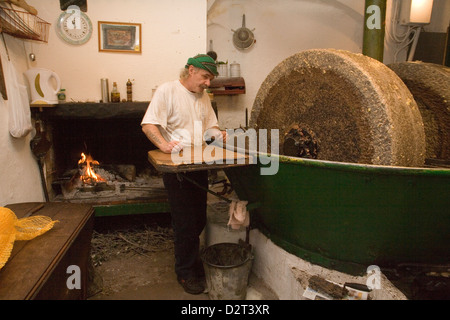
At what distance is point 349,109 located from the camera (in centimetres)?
224

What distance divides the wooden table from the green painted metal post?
4.51m

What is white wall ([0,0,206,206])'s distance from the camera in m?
3.57

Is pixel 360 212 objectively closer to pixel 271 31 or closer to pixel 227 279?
pixel 227 279

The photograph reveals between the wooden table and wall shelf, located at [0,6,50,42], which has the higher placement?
wall shelf, located at [0,6,50,42]

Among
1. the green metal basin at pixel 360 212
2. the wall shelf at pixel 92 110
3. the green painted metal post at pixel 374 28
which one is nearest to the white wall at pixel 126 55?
the wall shelf at pixel 92 110

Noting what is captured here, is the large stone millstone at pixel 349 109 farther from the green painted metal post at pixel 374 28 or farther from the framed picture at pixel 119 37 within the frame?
the green painted metal post at pixel 374 28

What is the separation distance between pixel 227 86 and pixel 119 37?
1.72 m

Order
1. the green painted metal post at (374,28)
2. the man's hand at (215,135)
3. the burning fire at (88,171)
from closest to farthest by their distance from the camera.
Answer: the man's hand at (215,135) → the burning fire at (88,171) → the green painted metal post at (374,28)

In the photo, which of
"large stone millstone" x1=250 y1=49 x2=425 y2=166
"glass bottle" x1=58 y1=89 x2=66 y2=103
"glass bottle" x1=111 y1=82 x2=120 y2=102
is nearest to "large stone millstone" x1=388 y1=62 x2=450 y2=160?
"large stone millstone" x1=250 y1=49 x2=425 y2=166

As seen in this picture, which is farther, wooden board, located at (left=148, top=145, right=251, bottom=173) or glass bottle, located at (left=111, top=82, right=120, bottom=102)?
glass bottle, located at (left=111, top=82, right=120, bottom=102)

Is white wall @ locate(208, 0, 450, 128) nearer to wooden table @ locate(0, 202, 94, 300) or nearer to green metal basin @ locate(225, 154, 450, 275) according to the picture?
green metal basin @ locate(225, 154, 450, 275)

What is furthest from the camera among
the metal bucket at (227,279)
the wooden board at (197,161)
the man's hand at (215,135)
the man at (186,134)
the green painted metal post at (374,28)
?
the green painted metal post at (374,28)

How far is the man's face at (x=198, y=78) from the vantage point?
280 cm
